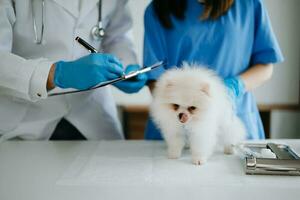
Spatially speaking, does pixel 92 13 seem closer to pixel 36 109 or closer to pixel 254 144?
pixel 36 109

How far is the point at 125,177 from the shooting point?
872mm

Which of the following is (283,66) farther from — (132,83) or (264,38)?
(132,83)

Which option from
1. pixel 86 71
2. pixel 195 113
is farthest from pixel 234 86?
pixel 86 71

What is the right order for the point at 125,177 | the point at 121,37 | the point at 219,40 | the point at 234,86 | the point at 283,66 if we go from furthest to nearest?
the point at 283,66, the point at 121,37, the point at 219,40, the point at 234,86, the point at 125,177

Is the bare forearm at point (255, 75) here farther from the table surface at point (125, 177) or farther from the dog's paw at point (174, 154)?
the dog's paw at point (174, 154)

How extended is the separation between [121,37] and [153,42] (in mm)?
161

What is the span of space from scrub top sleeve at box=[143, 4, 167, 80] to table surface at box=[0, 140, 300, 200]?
0.30 meters

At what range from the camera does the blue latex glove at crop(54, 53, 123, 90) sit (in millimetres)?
995

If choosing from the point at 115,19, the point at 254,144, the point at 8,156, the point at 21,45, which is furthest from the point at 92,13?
the point at 254,144

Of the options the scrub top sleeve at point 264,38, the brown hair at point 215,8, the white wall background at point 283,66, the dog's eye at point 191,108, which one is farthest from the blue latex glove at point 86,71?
the white wall background at point 283,66

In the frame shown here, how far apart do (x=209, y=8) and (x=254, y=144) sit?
0.48 m

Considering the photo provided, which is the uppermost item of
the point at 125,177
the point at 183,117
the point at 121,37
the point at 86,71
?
the point at 121,37

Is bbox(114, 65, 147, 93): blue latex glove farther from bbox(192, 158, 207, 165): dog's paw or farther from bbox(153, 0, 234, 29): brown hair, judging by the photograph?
bbox(192, 158, 207, 165): dog's paw

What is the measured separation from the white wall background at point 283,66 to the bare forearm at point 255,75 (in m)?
1.18
